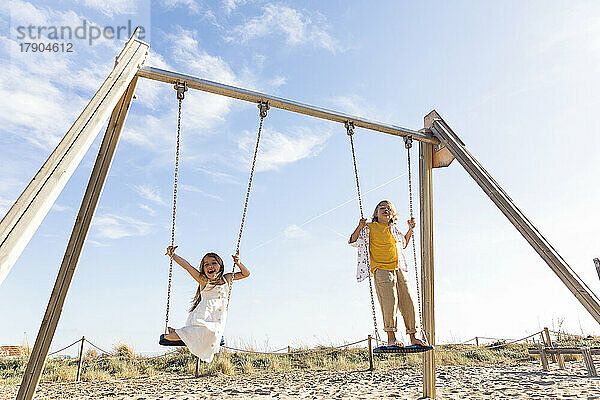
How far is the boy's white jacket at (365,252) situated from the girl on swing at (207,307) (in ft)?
3.86

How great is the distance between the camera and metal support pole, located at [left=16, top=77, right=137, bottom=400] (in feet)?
13.6

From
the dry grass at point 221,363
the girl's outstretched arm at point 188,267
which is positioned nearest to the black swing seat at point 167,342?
the girl's outstretched arm at point 188,267

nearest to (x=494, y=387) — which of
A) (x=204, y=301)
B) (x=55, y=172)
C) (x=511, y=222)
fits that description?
(x=511, y=222)

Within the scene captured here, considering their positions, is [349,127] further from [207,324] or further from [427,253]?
[207,324]

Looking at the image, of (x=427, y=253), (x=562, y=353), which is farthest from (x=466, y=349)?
(x=427, y=253)

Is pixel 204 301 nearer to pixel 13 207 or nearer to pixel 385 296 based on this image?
pixel 385 296

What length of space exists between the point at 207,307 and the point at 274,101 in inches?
81.7

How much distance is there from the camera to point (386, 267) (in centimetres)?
462

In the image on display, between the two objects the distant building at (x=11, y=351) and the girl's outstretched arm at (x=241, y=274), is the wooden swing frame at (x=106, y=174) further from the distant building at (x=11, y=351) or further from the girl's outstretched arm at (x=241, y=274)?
the distant building at (x=11, y=351)

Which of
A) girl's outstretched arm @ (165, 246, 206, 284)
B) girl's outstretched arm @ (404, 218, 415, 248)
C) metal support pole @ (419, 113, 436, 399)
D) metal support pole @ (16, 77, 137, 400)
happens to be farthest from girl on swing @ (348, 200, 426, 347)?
metal support pole @ (16, 77, 137, 400)

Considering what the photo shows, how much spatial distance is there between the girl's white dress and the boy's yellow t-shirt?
4.89 ft

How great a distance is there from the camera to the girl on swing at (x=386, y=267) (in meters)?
4.48

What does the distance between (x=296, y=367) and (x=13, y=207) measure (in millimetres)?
10473

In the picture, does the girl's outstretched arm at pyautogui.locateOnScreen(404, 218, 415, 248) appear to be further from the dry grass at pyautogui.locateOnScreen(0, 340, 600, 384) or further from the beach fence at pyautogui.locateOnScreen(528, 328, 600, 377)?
the dry grass at pyautogui.locateOnScreen(0, 340, 600, 384)
